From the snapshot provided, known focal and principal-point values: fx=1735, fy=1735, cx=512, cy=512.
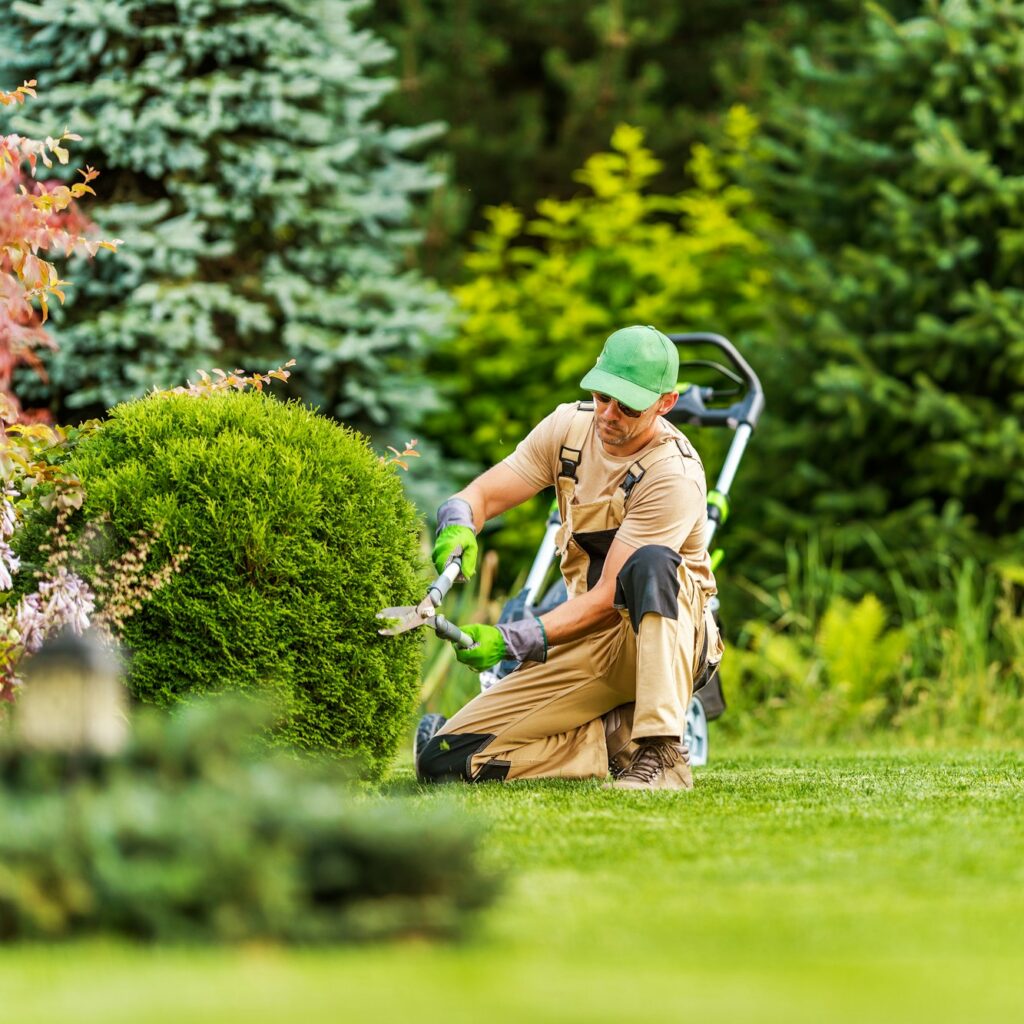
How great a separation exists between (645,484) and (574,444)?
0.38m

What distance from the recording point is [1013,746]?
322 inches

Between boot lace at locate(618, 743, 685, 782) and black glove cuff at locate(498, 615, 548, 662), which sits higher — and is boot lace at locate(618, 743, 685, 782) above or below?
below

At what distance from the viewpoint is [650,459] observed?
550 centimetres

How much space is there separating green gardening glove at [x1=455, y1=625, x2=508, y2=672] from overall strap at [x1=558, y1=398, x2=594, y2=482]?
2.17 feet

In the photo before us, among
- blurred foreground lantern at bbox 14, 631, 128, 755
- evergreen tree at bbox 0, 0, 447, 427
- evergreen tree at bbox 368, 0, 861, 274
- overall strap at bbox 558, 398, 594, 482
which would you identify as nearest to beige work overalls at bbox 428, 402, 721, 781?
overall strap at bbox 558, 398, 594, 482

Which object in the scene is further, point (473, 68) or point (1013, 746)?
point (473, 68)

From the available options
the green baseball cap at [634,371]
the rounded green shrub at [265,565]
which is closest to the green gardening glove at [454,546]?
the rounded green shrub at [265,565]

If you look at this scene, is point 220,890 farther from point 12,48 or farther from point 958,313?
point 12,48

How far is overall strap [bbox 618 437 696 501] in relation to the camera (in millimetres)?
5488

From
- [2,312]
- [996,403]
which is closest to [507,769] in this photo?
[2,312]

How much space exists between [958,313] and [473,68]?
22.7ft

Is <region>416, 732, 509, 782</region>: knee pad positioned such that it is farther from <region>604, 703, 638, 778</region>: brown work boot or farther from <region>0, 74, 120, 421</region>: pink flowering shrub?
<region>0, 74, 120, 421</region>: pink flowering shrub

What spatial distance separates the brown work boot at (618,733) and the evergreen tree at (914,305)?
4572mm

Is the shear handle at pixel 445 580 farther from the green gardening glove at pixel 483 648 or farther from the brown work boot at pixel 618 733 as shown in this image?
the brown work boot at pixel 618 733
